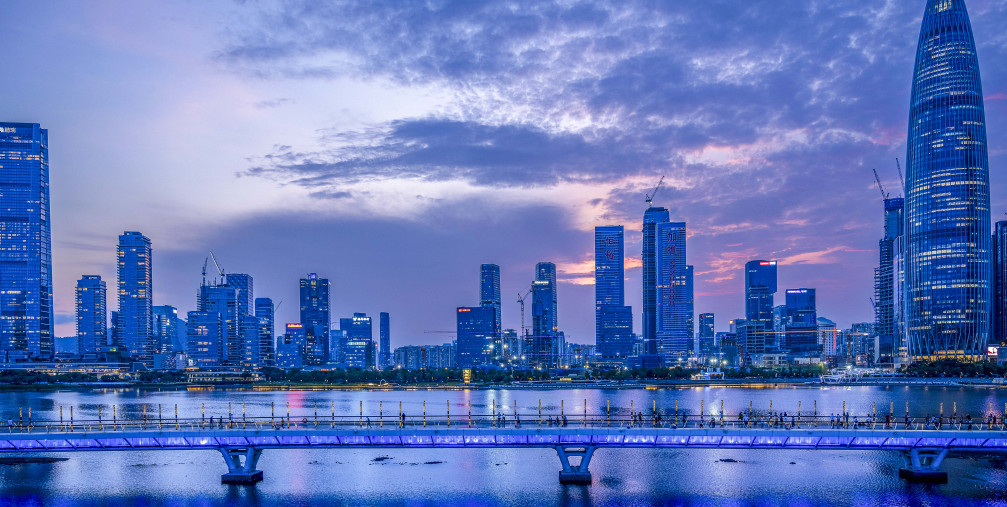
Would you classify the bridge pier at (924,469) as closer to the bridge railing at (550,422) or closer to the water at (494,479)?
the water at (494,479)

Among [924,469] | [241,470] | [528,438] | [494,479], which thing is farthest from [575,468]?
[924,469]

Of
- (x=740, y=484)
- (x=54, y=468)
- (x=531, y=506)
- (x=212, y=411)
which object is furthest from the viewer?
(x=212, y=411)

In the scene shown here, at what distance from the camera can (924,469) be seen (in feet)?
214

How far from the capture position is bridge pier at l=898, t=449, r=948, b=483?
64.2m

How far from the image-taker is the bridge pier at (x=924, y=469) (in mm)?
64194

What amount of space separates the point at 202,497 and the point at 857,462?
6232 centimetres

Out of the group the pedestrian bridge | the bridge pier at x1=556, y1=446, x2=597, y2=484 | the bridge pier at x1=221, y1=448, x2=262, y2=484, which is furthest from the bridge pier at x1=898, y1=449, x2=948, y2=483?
the bridge pier at x1=221, y1=448, x2=262, y2=484

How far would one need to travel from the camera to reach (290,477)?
71.8 meters

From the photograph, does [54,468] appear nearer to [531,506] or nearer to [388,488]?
[388,488]

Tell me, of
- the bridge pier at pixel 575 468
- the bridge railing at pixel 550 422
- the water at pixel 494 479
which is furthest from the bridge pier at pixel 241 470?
the bridge pier at pixel 575 468

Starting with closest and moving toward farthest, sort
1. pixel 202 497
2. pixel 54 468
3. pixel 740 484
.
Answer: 1. pixel 202 497
2. pixel 740 484
3. pixel 54 468

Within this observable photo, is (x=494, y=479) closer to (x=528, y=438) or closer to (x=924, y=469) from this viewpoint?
(x=528, y=438)

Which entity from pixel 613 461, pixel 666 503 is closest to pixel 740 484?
pixel 666 503

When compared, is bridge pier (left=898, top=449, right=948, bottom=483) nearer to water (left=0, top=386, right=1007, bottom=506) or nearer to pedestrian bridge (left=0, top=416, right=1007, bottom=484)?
water (left=0, top=386, right=1007, bottom=506)
